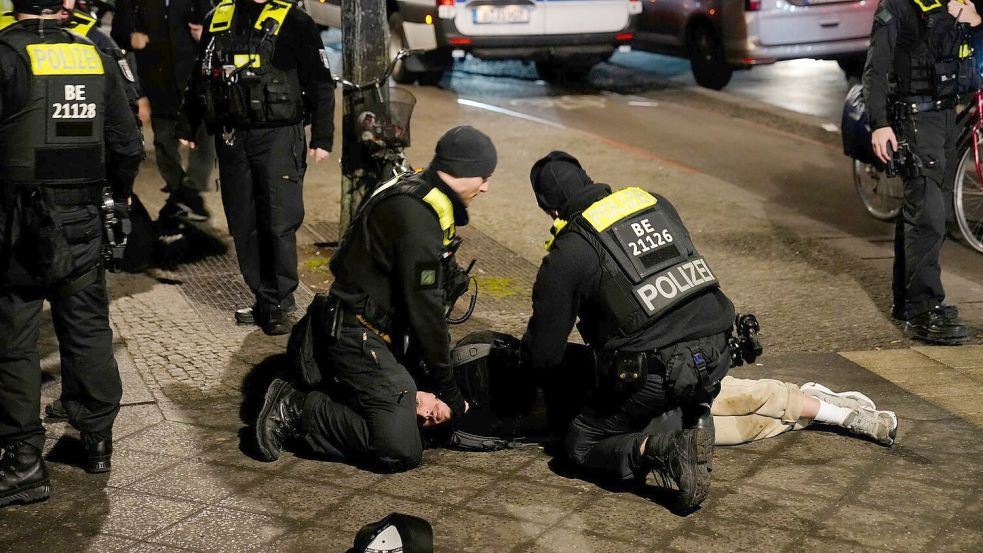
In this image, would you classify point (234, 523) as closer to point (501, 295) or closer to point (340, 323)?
point (340, 323)

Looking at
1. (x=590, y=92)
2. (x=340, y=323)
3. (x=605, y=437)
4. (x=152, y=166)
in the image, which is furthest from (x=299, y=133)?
(x=590, y=92)

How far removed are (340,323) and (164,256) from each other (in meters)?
3.31

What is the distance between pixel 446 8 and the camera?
13.1 meters

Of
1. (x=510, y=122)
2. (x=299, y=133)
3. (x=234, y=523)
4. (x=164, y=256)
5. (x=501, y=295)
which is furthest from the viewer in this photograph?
(x=510, y=122)

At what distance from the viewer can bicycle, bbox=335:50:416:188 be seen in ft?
24.0

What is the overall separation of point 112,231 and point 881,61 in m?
3.90

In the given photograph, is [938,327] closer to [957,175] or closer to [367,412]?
[957,175]

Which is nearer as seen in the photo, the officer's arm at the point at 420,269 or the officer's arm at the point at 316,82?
the officer's arm at the point at 420,269

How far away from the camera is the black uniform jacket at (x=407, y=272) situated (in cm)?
475

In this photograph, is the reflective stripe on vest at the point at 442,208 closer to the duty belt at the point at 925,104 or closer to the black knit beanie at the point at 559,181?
the black knit beanie at the point at 559,181

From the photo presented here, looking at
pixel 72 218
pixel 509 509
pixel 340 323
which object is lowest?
pixel 509 509

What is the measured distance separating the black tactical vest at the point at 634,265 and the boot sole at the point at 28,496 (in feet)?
6.88

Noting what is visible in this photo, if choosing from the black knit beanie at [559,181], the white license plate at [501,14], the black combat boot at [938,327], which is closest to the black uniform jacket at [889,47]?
the black combat boot at [938,327]

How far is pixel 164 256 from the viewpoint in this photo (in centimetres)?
792
